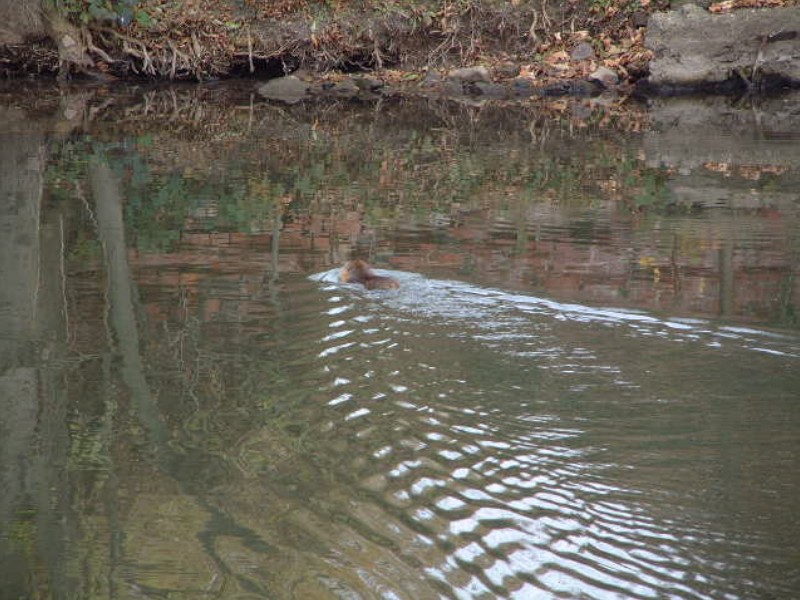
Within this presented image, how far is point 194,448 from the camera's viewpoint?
532 cm

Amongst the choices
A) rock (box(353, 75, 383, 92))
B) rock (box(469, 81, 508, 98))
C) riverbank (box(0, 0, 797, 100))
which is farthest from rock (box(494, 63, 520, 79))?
rock (box(353, 75, 383, 92))

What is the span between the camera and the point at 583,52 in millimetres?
27141

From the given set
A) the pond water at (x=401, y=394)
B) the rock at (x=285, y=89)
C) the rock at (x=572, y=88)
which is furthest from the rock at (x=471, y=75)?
the pond water at (x=401, y=394)

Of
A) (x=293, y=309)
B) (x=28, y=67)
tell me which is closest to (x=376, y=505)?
(x=293, y=309)

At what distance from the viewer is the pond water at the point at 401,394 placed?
4.27 m

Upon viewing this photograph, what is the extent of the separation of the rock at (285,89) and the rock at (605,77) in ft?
20.7

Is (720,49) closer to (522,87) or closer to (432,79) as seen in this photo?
(522,87)

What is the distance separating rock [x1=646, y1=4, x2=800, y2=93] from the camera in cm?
2469

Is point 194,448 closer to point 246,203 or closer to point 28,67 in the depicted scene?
point 246,203

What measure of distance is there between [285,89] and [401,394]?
827 inches

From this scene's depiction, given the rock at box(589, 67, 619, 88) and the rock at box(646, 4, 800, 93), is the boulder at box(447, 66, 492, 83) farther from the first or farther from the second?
the rock at box(646, 4, 800, 93)

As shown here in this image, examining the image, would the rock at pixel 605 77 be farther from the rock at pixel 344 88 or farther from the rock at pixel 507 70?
the rock at pixel 344 88

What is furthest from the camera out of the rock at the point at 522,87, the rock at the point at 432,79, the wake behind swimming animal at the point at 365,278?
the rock at the point at 432,79

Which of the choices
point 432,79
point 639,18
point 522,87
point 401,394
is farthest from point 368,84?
point 401,394
